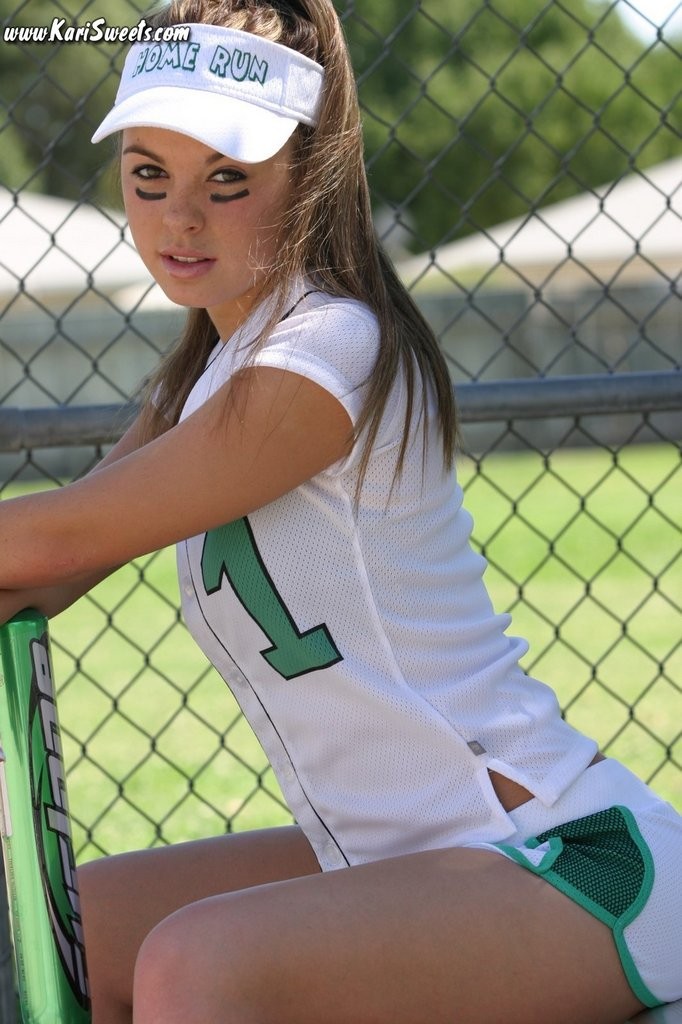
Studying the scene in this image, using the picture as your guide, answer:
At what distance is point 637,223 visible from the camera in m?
13.4

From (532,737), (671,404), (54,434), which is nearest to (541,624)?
(671,404)

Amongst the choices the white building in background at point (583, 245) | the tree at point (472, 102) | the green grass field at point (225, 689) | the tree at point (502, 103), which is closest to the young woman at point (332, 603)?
the green grass field at point (225, 689)

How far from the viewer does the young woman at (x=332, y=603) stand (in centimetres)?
137

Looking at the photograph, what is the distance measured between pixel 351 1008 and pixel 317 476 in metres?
0.55

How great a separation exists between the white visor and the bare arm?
0.91 feet

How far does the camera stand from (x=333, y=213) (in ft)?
5.30

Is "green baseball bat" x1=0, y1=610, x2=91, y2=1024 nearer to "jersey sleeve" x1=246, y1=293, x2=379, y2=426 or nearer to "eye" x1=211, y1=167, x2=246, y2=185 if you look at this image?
"jersey sleeve" x1=246, y1=293, x2=379, y2=426

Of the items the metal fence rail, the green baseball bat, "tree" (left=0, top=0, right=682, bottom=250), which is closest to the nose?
the green baseball bat

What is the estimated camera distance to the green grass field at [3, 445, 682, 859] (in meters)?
3.81

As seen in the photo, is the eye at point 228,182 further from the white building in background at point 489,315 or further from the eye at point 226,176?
the white building in background at point 489,315

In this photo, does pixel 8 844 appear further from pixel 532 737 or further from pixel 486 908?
pixel 532 737

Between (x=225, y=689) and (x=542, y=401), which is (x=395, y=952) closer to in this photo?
(x=542, y=401)

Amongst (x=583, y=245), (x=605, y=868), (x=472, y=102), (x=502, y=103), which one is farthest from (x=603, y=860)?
(x=472, y=102)

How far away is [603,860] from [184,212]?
846 mm
